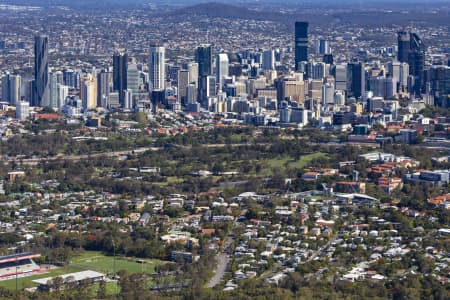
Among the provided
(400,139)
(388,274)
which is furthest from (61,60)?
(388,274)

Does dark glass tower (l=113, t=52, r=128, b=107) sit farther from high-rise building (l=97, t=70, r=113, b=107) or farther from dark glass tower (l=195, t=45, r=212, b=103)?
dark glass tower (l=195, t=45, r=212, b=103)

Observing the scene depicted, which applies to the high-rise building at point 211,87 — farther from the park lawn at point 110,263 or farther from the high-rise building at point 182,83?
the park lawn at point 110,263

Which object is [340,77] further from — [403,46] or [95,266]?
[95,266]

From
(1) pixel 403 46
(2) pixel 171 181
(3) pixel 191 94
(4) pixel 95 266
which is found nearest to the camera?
(4) pixel 95 266

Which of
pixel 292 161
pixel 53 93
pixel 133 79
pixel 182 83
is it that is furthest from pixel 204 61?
pixel 292 161

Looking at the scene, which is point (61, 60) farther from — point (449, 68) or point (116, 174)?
point (116, 174)

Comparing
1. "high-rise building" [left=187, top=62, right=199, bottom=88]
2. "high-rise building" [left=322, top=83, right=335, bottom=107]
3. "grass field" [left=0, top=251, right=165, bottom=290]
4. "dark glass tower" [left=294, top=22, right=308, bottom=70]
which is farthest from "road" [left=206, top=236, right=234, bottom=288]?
"dark glass tower" [left=294, top=22, right=308, bottom=70]
